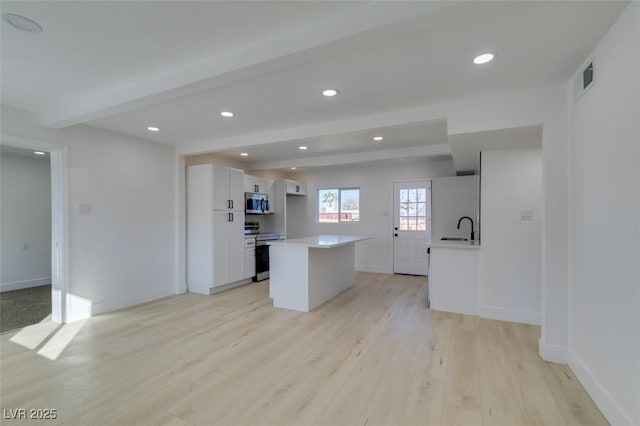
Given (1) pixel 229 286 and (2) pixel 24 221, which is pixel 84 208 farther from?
Answer: (2) pixel 24 221

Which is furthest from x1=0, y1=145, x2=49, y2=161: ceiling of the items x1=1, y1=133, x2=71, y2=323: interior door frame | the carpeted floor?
the carpeted floor

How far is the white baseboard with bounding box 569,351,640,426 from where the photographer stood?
1.71m

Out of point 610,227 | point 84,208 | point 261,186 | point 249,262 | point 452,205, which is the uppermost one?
point 261,186

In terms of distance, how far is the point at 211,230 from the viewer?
4.82 m

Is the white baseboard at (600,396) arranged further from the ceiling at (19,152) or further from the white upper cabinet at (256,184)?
the ceiling at (19,152)

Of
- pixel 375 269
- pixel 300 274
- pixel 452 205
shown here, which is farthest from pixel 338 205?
pixel 300 274

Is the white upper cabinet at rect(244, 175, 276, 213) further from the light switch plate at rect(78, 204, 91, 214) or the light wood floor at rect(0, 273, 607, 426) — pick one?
the light wood floor at rect(0, 273, 607, 426)

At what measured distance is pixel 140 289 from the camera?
4.42m

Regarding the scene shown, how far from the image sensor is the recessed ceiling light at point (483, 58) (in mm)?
2143

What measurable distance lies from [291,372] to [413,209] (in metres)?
4.77

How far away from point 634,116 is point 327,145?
380 centimetres

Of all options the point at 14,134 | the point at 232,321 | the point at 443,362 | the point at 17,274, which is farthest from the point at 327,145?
the point at 17,274

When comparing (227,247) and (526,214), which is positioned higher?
(526,214)

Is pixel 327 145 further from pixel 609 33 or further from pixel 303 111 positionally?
pixel 609 33
